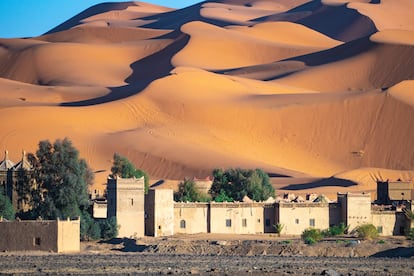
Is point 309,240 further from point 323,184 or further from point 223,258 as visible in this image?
point 323,184

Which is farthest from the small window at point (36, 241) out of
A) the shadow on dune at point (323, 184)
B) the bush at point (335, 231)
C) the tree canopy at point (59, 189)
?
the shadow on dune at point (323, 184)

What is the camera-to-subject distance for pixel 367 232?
5538 centimetres

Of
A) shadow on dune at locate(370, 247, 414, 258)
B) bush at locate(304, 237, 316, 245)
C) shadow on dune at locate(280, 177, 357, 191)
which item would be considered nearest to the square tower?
bush at locate(304, 237, 316, 245)

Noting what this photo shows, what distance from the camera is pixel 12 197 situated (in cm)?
5794

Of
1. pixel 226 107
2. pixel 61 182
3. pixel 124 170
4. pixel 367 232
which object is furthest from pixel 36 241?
pixel 226 107

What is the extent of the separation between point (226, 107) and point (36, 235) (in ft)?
187

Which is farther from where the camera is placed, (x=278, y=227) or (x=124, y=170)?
(x=124, y=170)

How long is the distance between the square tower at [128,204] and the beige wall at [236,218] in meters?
4.43

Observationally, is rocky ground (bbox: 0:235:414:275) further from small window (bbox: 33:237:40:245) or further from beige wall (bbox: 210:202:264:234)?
beige wall (bbox: 210:202:264:234)

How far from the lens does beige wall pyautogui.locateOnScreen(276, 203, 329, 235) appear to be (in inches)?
2333

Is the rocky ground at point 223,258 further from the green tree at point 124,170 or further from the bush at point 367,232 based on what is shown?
the green tree at point 124,170

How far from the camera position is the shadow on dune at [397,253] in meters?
48.7

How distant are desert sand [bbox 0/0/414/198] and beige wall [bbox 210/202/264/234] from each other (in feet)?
58.4

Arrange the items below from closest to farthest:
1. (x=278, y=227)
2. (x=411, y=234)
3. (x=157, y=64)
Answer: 1. (x=411, y=234)
2. (x=278, y=227)
3. (x=157, y=64)
